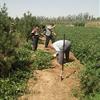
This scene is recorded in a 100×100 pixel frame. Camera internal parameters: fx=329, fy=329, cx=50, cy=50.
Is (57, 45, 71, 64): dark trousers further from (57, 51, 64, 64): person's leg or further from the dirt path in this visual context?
the dirt path

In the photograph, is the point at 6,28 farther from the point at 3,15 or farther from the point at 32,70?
the point at 32,70

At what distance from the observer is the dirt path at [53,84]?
9781mm

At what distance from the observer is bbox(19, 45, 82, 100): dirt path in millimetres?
9781

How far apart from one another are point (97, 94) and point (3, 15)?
4953 millimetres

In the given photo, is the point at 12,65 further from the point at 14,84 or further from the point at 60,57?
the point at 60,57

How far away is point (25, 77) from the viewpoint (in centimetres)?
1130

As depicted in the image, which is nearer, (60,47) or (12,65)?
(12,65)

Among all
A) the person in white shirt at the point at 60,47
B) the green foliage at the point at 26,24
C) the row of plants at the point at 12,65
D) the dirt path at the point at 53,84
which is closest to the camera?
the dirt path at the point at 53,84

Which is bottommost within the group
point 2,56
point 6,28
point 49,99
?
point 49,99

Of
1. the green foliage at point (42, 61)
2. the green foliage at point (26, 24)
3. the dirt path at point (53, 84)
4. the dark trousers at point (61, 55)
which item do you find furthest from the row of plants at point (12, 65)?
the green foliage at point (26, 24)

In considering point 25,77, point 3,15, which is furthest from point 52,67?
point 3,15

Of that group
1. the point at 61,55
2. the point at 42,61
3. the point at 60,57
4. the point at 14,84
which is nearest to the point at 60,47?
the point at 61,55

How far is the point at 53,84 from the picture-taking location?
10.7 m

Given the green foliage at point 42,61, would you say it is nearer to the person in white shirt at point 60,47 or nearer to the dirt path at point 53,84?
the dirt path at point 53,84
